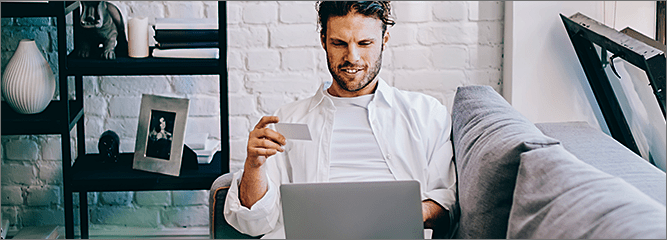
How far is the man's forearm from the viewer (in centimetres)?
156

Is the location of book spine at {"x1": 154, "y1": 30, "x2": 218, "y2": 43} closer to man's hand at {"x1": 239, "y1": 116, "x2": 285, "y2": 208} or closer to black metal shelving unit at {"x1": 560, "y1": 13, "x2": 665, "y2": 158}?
man's hand at {"x1": 239, "y1": 116, "x2": 285, "y2": 208}

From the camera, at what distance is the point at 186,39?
6.72 feet

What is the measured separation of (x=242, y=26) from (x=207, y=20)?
0.30m

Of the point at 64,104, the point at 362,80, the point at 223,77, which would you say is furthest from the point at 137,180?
the point at 362,80

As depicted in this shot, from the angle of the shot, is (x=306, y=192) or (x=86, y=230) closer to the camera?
(x=306, y=192)

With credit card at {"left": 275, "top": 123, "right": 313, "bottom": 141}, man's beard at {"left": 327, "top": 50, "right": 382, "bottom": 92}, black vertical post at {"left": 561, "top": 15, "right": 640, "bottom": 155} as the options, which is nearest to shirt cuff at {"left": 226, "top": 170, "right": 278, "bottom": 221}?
credit card at {"left": 275, "top": 123, "right": 313, "bottom": 141}

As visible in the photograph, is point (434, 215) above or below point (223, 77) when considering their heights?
below

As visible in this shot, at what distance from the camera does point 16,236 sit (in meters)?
2.36

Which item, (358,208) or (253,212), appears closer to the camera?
(358,208)

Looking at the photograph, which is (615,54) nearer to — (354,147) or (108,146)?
(354,147)

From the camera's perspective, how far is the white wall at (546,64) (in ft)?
7.43

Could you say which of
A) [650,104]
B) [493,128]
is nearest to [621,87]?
[650,104]

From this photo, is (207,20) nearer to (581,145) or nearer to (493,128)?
(493,128)

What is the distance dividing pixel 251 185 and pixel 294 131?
0.27 meters
